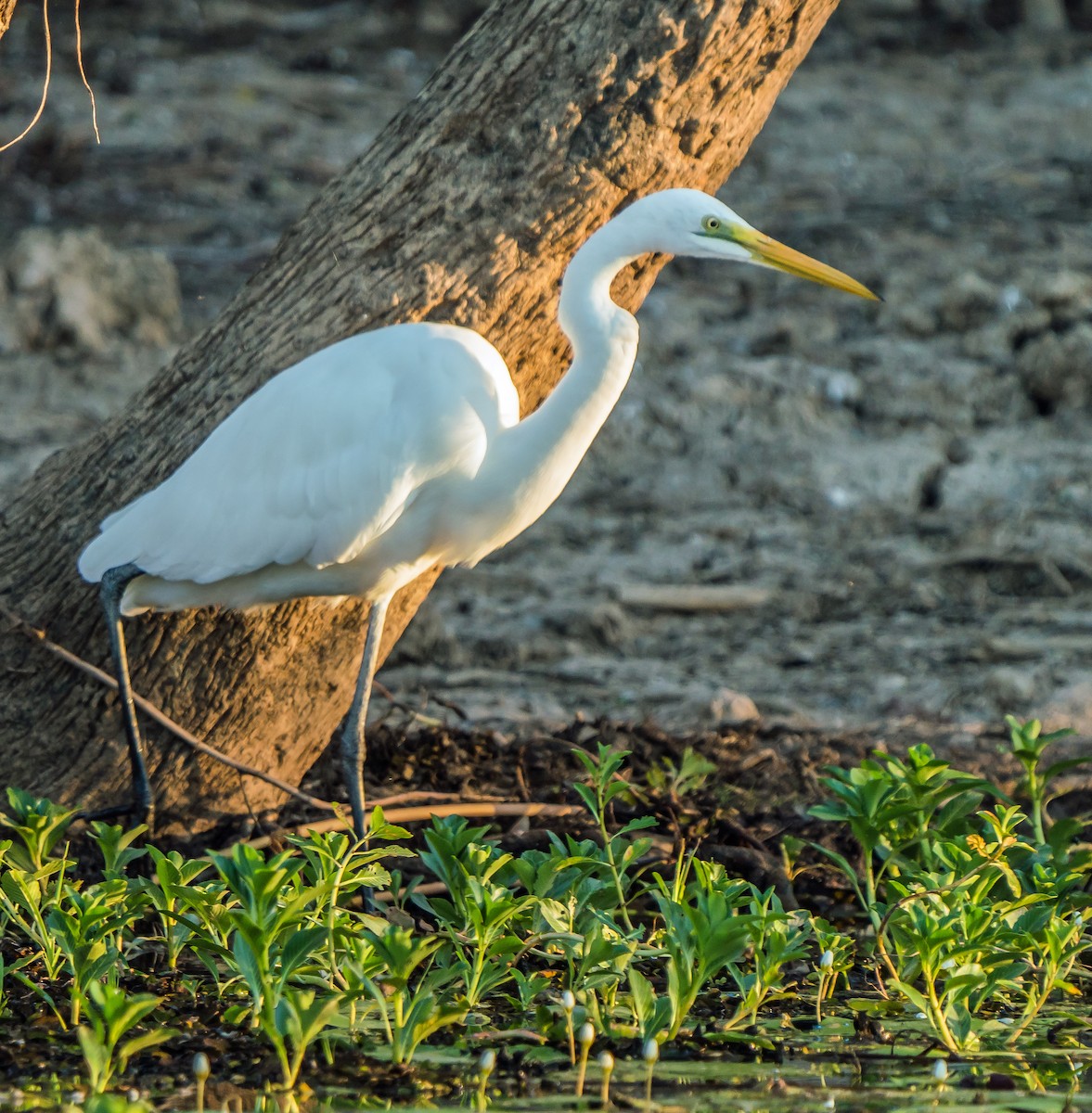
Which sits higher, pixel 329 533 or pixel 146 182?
pixel 329 533

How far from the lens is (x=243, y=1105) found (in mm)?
2520

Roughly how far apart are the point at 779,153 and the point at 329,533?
7054mm

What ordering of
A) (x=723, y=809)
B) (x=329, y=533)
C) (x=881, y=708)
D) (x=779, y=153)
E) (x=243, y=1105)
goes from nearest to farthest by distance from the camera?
(x=243, y=1105)
(x=329, y=533)
(x=723, y=809)
(x=881, y=708)
(x=779, y=153)

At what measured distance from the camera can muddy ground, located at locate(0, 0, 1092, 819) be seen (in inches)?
216

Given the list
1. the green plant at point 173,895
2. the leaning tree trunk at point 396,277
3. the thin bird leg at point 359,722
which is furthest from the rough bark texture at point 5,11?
the green plant at point 173,895

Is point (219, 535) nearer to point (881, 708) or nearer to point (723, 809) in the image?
point (723, 809)

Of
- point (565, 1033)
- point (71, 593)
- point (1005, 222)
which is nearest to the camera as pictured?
point (565, 1033)

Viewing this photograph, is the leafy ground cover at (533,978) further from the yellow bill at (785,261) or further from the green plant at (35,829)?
the yellow bill at (785,261)

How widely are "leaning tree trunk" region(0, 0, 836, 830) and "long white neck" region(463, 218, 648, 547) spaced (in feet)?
1.11

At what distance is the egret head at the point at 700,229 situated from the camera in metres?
3.15

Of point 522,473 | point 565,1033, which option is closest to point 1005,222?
point 522,473

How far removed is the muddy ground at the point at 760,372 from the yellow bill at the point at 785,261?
5.26 ft

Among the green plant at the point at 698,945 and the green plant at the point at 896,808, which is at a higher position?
the green plant at the point at 698,945

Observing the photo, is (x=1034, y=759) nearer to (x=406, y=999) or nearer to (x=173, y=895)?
(x=406, y=999)
